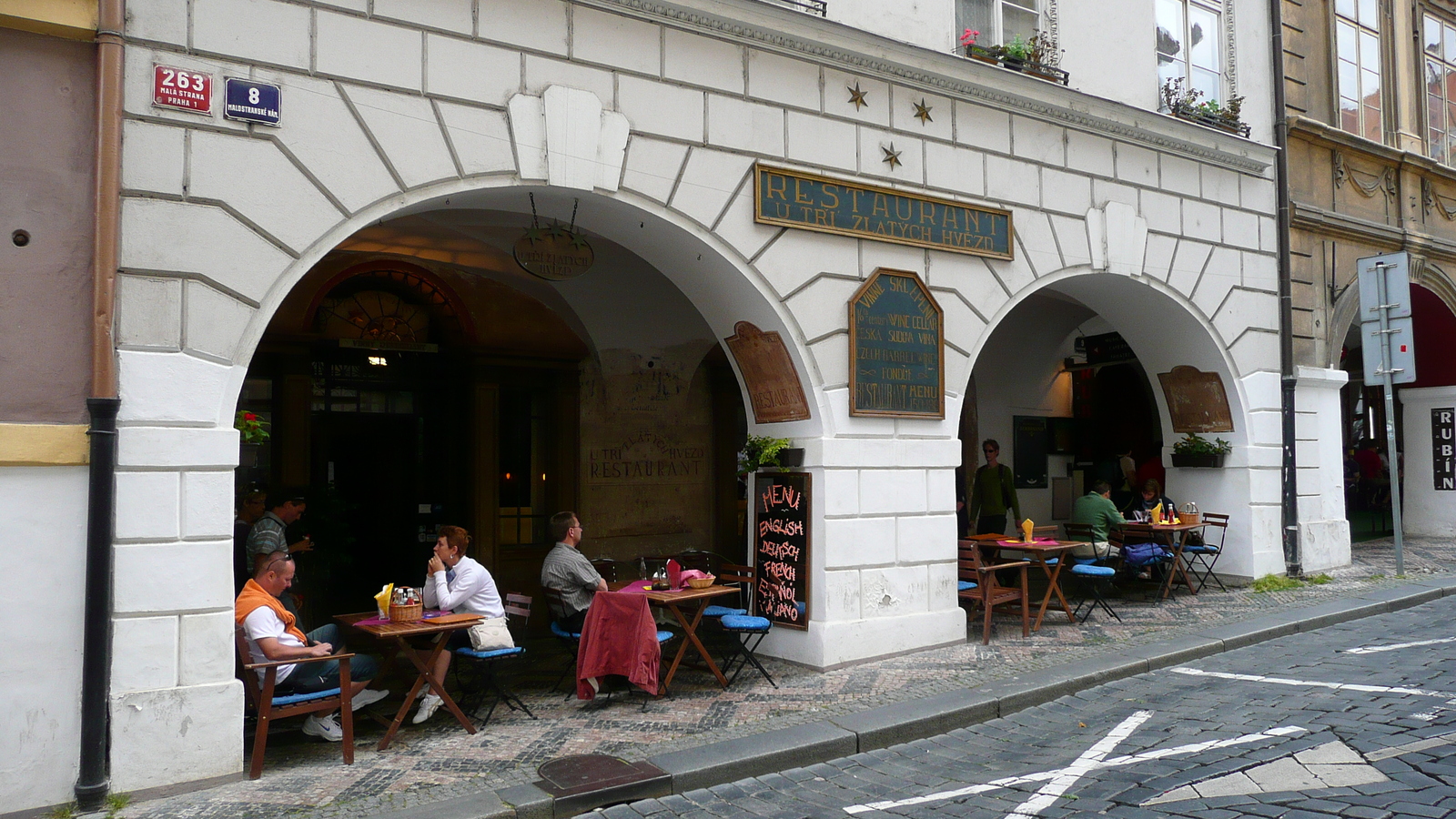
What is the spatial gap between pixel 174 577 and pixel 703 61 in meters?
4.85

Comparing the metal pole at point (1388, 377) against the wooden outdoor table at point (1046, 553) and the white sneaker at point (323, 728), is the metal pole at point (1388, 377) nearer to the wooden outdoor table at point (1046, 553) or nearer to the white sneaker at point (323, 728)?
the wooden outdoor table at point (1046, 553)

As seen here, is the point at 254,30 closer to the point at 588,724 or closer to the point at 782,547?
the point at 588,724

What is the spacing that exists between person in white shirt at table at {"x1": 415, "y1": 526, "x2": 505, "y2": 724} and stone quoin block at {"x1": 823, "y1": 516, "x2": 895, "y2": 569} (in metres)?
2.55

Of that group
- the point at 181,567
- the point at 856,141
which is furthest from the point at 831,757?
the point at 856,141

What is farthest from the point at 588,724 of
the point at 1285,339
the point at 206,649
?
the point at 1285,339

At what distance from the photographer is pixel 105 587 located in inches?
201

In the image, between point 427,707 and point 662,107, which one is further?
point 662,107

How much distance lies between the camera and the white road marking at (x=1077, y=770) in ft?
15.4

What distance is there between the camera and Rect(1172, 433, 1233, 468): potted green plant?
11.3 metres

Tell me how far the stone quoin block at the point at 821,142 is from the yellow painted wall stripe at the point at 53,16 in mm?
4541

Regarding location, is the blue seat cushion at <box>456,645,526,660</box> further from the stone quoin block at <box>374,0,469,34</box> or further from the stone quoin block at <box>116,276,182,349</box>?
the stone quoin block at <box>374,0,469,34</box>

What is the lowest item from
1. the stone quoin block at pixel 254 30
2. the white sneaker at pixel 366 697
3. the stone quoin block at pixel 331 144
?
the white sneaker at pixel 366 697

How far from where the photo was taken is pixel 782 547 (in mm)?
8125

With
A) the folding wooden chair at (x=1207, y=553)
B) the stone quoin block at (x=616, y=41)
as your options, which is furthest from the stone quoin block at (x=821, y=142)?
the folding wooden chair at (x=1207, y=553)
